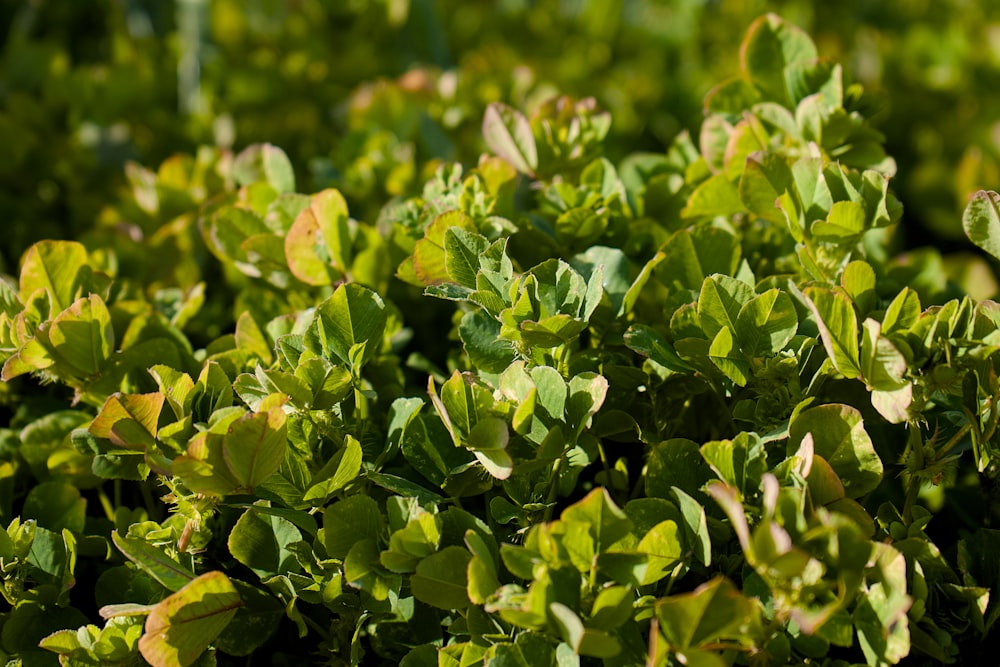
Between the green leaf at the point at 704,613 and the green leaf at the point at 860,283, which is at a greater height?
the green leaf at the point at 860,283

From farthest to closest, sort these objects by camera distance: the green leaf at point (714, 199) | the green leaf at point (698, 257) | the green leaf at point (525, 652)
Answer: the green leaf at point (714, 199) → the green leaf at point (698, 257) → the green leaf at point (525, 652)

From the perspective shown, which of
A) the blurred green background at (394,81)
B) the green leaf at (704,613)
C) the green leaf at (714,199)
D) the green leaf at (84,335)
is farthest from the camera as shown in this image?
the blurred green background at (394,81)

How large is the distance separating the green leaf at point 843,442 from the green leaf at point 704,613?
0.25 meters

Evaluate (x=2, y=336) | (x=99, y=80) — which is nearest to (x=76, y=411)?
(x=2, y=336)

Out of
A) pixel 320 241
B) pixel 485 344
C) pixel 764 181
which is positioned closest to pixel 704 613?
pixel 485 344

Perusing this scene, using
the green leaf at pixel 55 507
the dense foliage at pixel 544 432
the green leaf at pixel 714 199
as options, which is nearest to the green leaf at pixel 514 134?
the dense foliage at pixel 544 432

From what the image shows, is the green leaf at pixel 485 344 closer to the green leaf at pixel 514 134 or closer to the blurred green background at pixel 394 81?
the green leaf at pixel 514 134

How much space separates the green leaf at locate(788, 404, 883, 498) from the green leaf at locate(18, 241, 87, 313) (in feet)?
3.35

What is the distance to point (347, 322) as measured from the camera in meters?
1.17

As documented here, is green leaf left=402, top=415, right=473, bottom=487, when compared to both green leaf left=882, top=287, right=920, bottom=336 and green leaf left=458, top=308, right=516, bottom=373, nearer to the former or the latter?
green leaf left=458, top=308, right=516, bottom=373

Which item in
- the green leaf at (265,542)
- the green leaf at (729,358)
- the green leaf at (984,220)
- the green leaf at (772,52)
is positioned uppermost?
the green leaf at (772,52)

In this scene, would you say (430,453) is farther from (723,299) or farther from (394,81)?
(394,81)

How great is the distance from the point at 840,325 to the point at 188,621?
791 millimetres

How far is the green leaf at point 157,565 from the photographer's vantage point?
100cm
